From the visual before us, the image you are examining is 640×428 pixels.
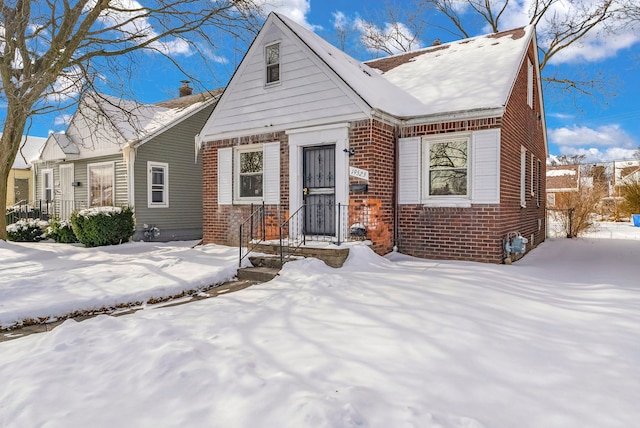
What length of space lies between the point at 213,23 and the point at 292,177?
652 cm

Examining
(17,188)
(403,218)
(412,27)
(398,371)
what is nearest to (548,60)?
(412,27)

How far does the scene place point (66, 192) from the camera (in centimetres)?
1581

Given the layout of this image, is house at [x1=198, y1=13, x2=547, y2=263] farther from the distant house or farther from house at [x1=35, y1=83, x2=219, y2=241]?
the distant house

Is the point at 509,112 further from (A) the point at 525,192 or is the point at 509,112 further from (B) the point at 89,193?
(B) the point at 89,193

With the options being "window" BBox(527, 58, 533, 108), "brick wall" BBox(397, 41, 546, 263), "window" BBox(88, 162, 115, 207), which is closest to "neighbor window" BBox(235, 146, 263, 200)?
"brick wall" BBox(397, 41, 546, 263)

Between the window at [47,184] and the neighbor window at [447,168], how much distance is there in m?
15.9

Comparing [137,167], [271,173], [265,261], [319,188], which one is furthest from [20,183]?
[265,261]

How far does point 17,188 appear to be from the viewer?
21.8m

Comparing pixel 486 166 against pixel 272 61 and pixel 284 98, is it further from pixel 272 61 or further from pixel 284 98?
pixel 272 61

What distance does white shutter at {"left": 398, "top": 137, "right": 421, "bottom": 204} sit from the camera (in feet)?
28.1

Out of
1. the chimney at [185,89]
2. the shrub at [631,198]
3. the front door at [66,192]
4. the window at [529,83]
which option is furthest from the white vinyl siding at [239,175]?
the shrub at [631,198]

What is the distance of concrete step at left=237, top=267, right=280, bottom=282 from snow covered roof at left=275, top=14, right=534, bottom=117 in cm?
380

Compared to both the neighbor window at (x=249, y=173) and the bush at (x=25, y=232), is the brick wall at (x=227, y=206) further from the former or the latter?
the bush at (x=25, y=232)

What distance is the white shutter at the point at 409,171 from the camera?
28.1ft
